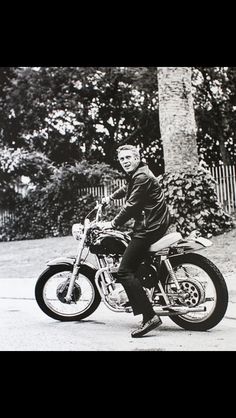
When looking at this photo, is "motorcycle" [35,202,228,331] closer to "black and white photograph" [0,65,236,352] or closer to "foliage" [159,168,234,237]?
"black and white photograph" [0,65,236,352]

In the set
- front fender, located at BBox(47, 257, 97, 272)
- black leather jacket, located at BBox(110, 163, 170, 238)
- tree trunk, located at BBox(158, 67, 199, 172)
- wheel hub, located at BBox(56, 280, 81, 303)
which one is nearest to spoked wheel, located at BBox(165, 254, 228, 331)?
black leather jacket, located at BBox(110, 163, 170, 238)

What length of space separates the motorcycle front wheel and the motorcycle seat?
1.70 ft

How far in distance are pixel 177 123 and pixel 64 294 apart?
1.95 meters

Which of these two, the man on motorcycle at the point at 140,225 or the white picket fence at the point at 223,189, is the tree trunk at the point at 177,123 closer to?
the white picket fence at the point at 223,189

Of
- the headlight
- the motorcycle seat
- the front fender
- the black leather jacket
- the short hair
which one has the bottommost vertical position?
the front fender

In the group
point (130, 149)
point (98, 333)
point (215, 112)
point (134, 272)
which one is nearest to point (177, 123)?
point (215, 112)

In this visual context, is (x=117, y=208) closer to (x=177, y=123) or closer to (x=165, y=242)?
(x=165, y=242)

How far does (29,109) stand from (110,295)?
1916 mm

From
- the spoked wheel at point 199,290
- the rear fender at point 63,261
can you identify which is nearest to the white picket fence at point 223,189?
the rear fender at point 63,261

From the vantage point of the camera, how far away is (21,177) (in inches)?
179

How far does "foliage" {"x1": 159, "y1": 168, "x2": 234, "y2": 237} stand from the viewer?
451 centimetres

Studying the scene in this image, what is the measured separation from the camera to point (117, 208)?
13.0 feet
